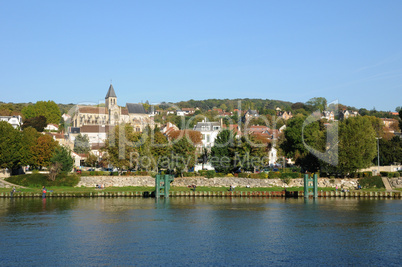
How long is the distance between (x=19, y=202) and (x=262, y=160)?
3517 cm

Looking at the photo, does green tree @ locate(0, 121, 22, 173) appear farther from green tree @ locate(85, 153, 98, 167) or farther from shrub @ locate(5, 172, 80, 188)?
green tree @ locate(85, 153, 98, 167)

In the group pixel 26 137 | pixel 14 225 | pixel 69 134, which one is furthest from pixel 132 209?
pixel 69 134

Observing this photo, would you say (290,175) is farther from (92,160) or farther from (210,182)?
(92,160)

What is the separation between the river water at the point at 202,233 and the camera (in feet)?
96.1

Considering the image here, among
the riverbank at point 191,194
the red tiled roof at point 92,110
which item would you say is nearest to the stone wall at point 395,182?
the riverbank at point 191,194

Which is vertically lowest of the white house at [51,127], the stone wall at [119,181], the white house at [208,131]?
the stone wall at [119,181]

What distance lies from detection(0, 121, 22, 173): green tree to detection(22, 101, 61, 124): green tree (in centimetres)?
8403

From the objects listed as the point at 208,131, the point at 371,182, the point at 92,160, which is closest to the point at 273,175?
the point at 371,182

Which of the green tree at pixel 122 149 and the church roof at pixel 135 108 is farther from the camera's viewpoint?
the church roof at pixel 135 108

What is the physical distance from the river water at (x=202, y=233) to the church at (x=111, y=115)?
106 metres

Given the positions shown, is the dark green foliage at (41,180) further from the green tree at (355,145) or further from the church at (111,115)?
the church at (111,115)

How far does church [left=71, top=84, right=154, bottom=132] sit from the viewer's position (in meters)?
159

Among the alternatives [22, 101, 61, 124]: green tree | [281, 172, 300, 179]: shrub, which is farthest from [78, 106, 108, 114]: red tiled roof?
[281, 172, 300, 179]: shrub

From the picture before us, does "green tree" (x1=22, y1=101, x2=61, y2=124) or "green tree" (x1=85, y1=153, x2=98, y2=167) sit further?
"green tree" (x1=22, y1=101, x2=61, y2=124)
